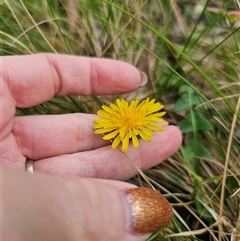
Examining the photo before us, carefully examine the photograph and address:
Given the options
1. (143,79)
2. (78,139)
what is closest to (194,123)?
(143,79)

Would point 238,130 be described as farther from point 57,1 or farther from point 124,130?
point 57,1

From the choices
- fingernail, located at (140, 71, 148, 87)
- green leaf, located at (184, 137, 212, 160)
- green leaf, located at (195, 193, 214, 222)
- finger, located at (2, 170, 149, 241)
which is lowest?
green leaf, located at (195, 193, 214, 222)

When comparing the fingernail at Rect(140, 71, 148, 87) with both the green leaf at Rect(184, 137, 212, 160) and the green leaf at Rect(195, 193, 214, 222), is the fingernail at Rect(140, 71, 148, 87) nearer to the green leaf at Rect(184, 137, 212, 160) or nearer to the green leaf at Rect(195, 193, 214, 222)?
the green leaf at Rect(184, 137, 212, 160)

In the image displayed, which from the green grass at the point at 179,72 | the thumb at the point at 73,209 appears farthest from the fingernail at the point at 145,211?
the green grass at the point at 179,72

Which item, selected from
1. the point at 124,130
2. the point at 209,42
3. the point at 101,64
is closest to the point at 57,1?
the point at 101,64

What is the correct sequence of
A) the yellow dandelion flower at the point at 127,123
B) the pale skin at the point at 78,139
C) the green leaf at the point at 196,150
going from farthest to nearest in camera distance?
the green leaf at the point at 196,150
the yellow dandelion flower at the point at 127,123
the pale skin at the point at 78,139

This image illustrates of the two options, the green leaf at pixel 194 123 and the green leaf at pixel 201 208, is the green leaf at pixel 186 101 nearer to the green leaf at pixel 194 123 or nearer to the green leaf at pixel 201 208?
the green leaf at pixel 194 123

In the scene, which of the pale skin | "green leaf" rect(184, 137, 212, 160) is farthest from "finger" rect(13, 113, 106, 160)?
"green leaf" rect(184, 137, 212, 160)
